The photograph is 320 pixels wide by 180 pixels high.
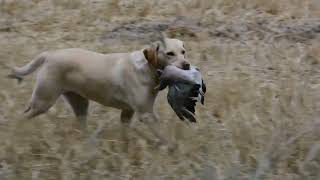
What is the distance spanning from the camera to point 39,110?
5.61m

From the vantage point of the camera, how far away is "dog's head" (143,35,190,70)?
17.2 feet

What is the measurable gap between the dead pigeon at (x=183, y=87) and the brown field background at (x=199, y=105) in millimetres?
223

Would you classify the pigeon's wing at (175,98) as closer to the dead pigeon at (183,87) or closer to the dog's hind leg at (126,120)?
the dead pigeon at (183,87)

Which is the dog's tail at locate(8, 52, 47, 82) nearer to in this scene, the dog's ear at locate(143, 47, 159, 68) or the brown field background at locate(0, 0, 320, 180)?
the brown field background at locate(0, 0, 320, 180)

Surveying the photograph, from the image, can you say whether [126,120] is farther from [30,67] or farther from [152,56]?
[30,67]

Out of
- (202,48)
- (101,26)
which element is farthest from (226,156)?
(101,26)

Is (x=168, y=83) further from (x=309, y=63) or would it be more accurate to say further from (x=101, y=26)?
(x=101, y=26)

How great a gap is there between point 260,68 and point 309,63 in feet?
1.51

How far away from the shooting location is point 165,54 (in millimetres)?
5270

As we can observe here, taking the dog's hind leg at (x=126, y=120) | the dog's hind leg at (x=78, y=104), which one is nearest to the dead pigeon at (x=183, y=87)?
the dog's hind leg at (x=126, y=120)

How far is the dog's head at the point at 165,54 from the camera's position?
17.2ft

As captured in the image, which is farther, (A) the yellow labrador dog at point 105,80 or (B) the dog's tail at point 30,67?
(B) the dog's tail at point 30,67

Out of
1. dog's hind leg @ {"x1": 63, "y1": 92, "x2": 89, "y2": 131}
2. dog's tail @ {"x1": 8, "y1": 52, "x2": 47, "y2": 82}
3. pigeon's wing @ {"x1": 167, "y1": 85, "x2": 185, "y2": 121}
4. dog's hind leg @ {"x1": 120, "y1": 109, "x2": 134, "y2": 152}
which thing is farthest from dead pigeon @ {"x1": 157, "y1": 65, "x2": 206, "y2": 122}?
dog's tail @ {"x1": 8, "y1": 52, "x2": 47, "y2": 82}

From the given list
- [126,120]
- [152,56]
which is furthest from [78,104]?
[152,56]
